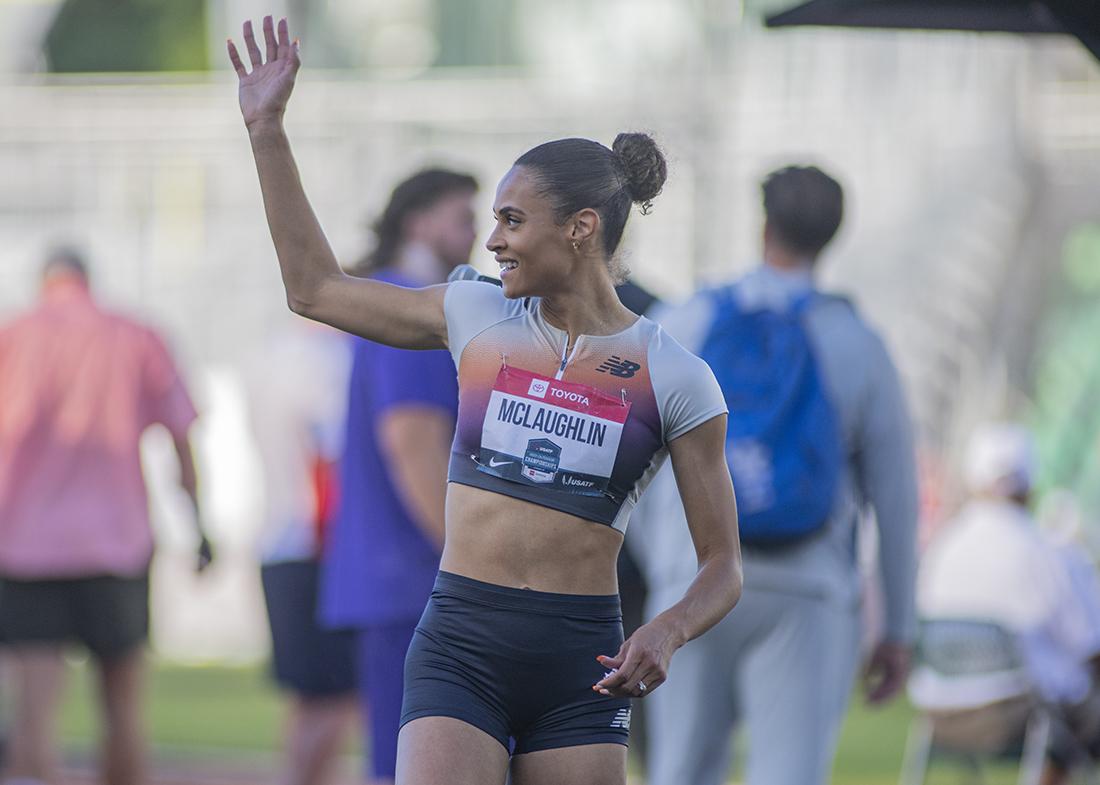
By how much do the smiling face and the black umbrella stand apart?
4.72 feet

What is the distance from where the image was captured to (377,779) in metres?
5.96

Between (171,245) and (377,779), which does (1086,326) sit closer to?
(171,245)

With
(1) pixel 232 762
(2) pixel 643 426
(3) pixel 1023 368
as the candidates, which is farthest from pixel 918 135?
(2) pixel 643 426

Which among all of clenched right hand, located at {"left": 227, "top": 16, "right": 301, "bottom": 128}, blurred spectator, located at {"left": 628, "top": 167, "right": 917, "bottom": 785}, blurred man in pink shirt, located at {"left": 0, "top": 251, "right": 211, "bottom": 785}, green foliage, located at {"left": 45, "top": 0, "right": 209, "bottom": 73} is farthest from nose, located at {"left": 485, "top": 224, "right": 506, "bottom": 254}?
green foliage, located at {"left": 45, "top": 0, "right": 209, "bottom": 73}

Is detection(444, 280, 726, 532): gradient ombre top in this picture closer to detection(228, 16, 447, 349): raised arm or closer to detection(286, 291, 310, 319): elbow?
detection(228, 16, 447, 349): raised arm

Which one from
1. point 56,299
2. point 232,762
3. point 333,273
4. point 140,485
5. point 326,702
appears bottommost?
point 232,762

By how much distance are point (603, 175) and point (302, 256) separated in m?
0.60

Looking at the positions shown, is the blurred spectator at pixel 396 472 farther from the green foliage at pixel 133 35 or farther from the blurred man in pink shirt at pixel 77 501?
the green foliage at pixel 133 35

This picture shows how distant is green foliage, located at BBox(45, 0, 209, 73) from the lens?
150ft

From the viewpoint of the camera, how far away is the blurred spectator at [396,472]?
5730 millimetres

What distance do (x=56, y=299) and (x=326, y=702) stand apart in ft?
7.73

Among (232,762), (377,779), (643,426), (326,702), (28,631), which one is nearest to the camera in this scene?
(643,426)

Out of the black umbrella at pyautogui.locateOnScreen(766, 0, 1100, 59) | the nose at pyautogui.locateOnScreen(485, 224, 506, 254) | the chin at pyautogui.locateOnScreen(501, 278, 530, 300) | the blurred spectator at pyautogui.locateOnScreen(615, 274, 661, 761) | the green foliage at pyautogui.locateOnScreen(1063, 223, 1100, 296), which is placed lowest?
the green foliage at pyautogui.locateOnScreen(1063, 223, 1100, 296)

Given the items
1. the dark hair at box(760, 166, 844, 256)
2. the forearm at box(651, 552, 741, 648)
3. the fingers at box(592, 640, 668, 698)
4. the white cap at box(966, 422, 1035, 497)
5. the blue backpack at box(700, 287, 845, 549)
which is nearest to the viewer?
the fingers at box(592, 640, 668, 698)
